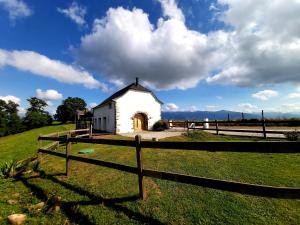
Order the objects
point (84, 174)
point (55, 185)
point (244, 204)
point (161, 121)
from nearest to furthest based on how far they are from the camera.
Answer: point (244, 204), point (55, 185), point (84, 174), point (161, 121)

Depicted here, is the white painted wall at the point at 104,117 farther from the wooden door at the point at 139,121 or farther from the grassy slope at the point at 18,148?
the grassy slope at the point at 18,148

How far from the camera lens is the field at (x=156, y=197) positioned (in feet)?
12.8

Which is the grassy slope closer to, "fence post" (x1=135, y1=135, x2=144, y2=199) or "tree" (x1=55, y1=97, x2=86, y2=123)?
"fence post" (x1=135, y1=135, x2=144, y2=199)

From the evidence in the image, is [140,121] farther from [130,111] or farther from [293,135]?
[293,135]

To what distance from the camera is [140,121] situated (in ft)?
89.6

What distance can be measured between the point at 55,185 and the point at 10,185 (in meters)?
1.69

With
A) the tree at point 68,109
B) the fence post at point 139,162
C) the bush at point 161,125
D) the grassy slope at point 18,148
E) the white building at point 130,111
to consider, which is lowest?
the grassy slope at point 18,148

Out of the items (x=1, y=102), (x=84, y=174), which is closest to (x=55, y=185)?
(x=84, y=174)

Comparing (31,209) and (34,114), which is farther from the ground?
(34,114)

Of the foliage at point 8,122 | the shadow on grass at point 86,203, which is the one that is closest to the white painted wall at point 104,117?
the shadow on grass at point 86,203

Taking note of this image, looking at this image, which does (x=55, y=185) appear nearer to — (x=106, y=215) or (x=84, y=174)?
(x=84, y=174)

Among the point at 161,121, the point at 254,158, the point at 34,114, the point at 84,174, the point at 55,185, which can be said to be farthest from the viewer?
the point at 34,114

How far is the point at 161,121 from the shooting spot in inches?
1088

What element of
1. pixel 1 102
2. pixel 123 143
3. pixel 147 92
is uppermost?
pixel 1 102
